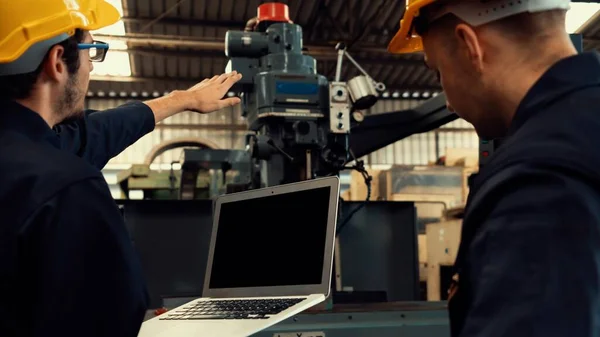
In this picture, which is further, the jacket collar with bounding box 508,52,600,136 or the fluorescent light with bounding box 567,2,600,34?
the fluorescent light with bounding box 567,2,600,34

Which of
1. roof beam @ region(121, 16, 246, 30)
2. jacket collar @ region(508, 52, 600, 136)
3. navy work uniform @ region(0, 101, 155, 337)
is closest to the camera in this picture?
jacket collar @ region(508, 52, 600, 136)

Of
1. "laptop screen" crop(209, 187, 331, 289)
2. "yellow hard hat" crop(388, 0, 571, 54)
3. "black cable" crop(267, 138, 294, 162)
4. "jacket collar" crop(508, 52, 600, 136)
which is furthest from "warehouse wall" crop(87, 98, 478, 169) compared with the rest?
"jacket collar" crop(508, 52, 600, 136)

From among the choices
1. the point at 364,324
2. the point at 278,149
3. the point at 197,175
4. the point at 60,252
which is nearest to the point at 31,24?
the point at 60,252

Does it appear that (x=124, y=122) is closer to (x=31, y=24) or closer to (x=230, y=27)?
(x=31, y=24)

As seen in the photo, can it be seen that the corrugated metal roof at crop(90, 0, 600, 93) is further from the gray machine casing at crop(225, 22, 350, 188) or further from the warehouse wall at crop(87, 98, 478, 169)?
the gray machine casing at crop(225, 22, 350, 188)

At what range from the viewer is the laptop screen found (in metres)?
1.31

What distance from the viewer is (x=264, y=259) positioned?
4.57 feet

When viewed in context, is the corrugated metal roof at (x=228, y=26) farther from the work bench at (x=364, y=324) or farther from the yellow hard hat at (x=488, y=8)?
the yellow hard hat at (x=488, y=8)

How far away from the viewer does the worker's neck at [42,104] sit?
0.96 m

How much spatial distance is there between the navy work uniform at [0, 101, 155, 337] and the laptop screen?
0.50m

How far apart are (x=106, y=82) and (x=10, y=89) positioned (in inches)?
270

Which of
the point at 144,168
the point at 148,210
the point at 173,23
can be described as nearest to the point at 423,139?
the point at 173,23

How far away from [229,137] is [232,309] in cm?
714

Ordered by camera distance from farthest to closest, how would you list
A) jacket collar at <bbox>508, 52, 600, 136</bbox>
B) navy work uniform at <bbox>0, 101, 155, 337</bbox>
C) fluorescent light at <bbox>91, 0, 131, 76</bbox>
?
fluorescent light at <bbox>91, 0, 131, 76</bbox> → navy work uniform at <bbox>0, 101, 155, 337</bbox> → jacket collar at <bbox>508, 52, 600, 136</bbox>
